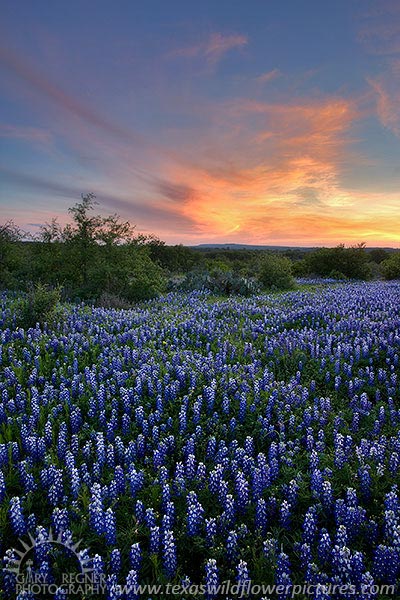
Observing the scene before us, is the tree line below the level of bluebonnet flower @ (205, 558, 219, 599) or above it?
above

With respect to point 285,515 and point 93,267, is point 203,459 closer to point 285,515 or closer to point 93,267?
point 285,515

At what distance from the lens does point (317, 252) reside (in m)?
38.5

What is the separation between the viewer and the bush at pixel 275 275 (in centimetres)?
2395

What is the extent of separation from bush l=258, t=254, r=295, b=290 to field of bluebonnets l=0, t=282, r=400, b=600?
14.4m

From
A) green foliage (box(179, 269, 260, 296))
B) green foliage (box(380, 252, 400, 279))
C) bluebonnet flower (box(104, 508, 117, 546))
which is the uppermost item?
green foliage (box(380, 252, 400, 279))

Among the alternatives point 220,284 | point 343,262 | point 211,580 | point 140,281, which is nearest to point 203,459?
point 211,580

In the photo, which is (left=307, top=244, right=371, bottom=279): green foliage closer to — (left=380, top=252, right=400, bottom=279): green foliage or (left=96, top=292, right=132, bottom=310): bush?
(left=380, top=252, right=400, bottom=279): green foliage

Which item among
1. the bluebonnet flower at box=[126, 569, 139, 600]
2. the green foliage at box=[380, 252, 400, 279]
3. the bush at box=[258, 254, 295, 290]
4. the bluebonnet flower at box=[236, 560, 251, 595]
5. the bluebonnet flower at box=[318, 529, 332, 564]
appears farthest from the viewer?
the green foliage at box=[380, 252, 400, 279]

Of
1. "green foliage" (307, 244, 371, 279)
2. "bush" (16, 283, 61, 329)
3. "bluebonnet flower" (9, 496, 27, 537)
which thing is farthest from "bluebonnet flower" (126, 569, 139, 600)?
"green foliage" (307, 244, 371, 279)

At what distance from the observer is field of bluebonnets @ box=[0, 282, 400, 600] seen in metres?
3.44

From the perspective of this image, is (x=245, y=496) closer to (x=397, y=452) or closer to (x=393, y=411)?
(x=397, y=452)

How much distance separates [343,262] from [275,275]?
14.2 metres

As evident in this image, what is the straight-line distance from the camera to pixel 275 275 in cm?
2436

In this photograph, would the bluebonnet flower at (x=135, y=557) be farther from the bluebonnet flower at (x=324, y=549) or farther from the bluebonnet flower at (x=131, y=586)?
the bluebonnet flower at (x=324, y=549)
